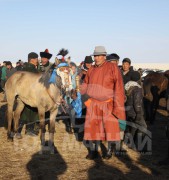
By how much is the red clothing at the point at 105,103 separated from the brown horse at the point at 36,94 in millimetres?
1112

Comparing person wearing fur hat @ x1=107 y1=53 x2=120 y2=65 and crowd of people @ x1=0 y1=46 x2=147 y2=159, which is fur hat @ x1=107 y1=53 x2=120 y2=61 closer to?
person wearing fur hat @ x1=107 y1=53 x2=120 y2=65

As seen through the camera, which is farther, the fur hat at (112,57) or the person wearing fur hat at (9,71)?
the person wearing fur hat at (9,71)

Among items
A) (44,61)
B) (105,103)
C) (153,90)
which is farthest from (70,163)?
(153,90)

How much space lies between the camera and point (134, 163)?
591 centimetres

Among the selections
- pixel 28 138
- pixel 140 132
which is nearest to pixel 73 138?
pixel 28 138

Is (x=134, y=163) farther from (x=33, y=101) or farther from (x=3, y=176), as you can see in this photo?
(x=33, y=101)

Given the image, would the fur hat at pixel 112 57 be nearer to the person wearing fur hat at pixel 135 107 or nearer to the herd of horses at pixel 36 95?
the person wearing fur hat at pixel 135 107

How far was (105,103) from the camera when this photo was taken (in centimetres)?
591

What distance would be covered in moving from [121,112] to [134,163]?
3.55 feet

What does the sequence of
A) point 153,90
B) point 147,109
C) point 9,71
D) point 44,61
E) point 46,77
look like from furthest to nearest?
point 9,71 → point 153,90 → point 147,109 → point 44,61 → point 46,77

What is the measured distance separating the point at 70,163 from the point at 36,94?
2.15 meters

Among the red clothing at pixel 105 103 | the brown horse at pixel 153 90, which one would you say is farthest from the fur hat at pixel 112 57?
the brown horse at pixel 153 90

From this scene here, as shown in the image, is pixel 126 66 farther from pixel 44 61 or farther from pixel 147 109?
pixel 147 109

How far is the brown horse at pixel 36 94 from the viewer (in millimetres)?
7035
